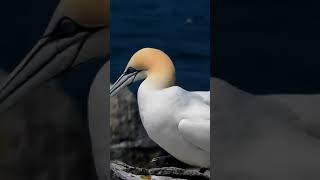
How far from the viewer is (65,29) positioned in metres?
7.42

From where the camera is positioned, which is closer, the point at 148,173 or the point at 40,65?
the point at 148,173

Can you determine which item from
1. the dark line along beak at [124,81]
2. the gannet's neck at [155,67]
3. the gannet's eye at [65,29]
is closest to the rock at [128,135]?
the dark line along beak at [124,81]

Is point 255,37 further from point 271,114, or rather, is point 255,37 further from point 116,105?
point 116,105

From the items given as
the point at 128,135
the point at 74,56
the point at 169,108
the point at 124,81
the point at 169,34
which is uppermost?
the point at 169,34

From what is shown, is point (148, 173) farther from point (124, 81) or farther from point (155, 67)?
point (155, 67)

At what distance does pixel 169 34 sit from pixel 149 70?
1.31 ft

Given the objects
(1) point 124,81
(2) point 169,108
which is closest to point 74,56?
(1) point 124,81

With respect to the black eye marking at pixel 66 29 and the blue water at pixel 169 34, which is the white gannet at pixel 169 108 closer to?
the blue water at pixel 169 34

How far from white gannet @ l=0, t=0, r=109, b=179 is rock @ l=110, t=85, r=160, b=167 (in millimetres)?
93

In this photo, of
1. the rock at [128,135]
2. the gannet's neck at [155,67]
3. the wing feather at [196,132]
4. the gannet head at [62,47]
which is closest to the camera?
the wing feather at [196,132]

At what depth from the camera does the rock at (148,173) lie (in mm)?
7102

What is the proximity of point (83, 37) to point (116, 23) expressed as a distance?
1.39ft

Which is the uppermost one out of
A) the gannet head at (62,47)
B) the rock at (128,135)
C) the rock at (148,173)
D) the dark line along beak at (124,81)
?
the gannet head at (62,47)

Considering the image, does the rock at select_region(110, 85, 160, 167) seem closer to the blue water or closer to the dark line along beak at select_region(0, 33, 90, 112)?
the blue water
